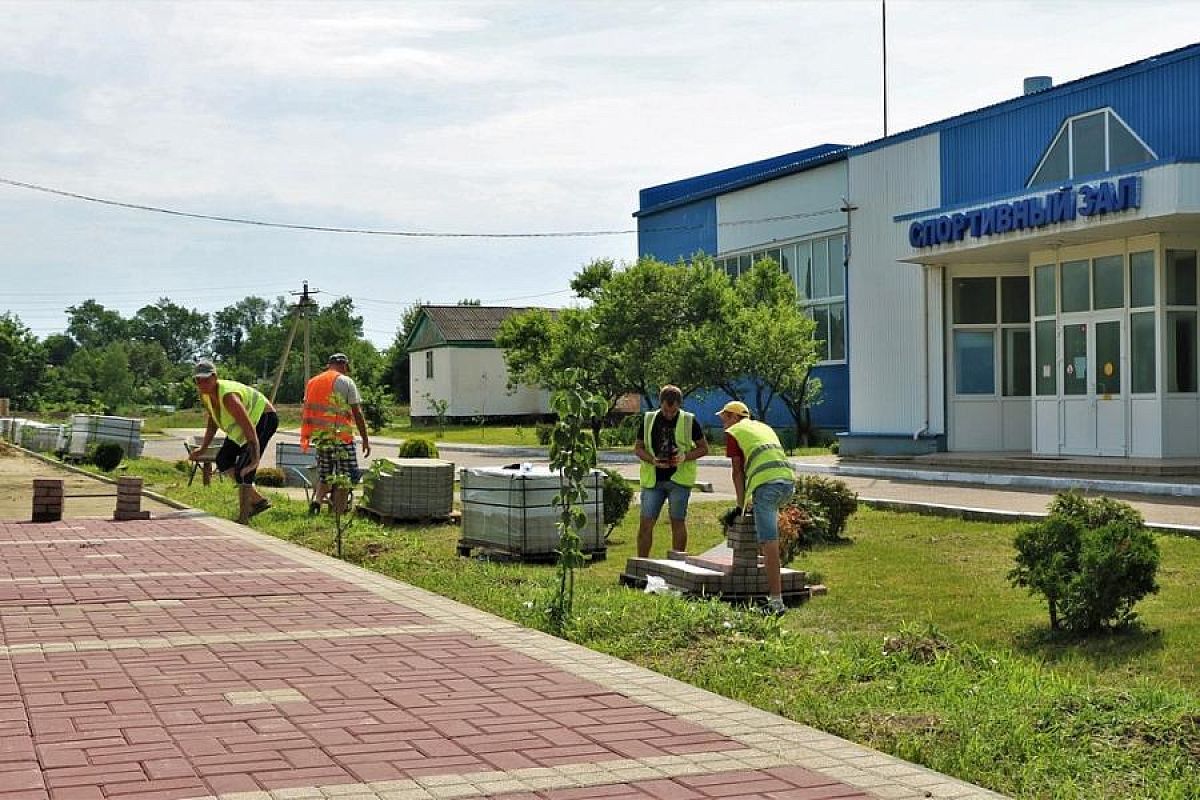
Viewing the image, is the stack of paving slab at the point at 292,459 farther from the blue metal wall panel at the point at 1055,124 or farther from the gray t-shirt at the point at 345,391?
the blue metal wall panel at the point at 1055,124

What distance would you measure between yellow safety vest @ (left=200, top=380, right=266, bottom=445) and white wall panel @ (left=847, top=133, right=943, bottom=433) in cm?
1483

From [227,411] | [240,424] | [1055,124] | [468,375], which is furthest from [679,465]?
[468,375]

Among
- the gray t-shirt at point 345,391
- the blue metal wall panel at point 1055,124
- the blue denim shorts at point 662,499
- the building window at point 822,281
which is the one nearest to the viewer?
the blue denim shorts at point 662,499

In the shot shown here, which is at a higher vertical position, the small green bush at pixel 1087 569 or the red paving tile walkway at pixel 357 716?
the small green bush at pixel 1087 569

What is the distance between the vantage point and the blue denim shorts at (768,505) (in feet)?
33.3

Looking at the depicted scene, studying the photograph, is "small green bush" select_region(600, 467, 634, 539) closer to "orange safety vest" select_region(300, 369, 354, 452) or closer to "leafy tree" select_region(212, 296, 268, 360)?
"orange safety vest" select_region(300, 369, 354, 452)

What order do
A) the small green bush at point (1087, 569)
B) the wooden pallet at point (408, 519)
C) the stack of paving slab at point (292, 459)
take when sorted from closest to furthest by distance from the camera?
the small green bush at point (1087, 569), the wooden pallet at point (408, 519), the stack of paving slab at point (292, 459)

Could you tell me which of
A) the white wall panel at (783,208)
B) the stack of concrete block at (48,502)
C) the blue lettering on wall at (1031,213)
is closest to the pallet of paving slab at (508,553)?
the stack of concrete block at (48,502)

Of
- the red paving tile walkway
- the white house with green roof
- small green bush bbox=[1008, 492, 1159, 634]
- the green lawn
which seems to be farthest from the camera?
the white house with green roof

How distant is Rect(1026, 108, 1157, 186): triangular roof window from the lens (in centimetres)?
2352

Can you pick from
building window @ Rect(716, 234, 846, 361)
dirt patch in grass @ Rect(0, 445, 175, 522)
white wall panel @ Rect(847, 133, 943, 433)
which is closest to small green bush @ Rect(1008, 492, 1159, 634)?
dirt patch in grass @ Rect(0, 445, 175, 522)

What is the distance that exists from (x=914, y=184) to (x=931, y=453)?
18.3 feet

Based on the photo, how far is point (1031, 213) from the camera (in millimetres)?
23219

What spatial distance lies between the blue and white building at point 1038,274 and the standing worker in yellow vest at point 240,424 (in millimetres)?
12982
